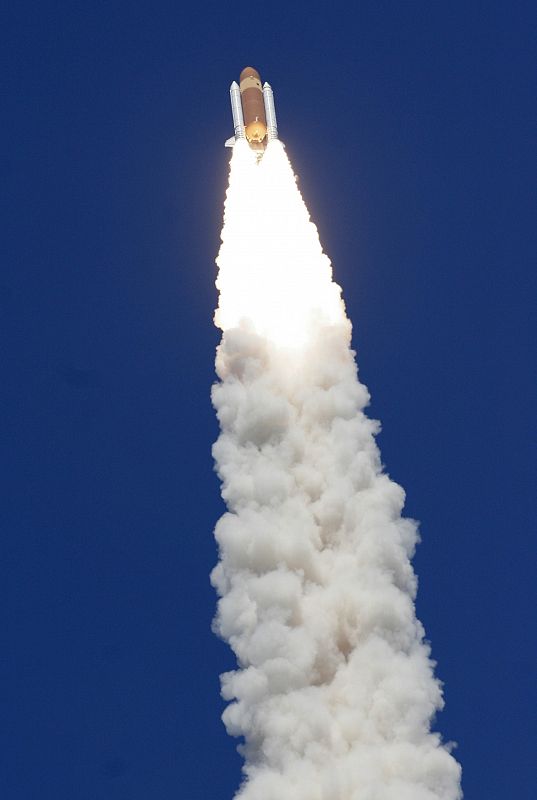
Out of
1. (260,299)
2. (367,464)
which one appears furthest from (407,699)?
A: (260,299)

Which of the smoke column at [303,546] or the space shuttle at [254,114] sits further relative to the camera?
the space shuttle at [254,114]

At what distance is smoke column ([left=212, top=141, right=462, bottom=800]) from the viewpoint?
2457 inches

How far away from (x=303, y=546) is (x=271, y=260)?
16974 mm

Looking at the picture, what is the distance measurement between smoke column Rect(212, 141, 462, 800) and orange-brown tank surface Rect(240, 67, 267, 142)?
44.1 inches

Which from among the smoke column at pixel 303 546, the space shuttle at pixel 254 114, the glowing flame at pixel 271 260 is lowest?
the smoke column at pixel 303 546

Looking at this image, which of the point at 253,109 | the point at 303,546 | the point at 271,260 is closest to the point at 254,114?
the point at 253,109

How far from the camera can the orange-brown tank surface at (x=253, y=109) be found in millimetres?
78500

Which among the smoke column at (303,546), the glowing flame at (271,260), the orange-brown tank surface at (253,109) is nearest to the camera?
the smoke column at (303,546)

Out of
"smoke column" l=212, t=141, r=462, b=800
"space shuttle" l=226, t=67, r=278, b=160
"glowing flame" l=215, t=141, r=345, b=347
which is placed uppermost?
"space shuttle" l=226, t=67, r=278, b=160

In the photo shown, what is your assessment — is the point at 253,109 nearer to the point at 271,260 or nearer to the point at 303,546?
the point at 271,260

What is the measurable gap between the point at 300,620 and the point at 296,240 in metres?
21.5

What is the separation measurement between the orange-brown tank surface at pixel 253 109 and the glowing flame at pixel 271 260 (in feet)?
2.87

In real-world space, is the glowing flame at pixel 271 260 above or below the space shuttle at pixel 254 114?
below

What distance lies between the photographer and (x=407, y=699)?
208 feet
